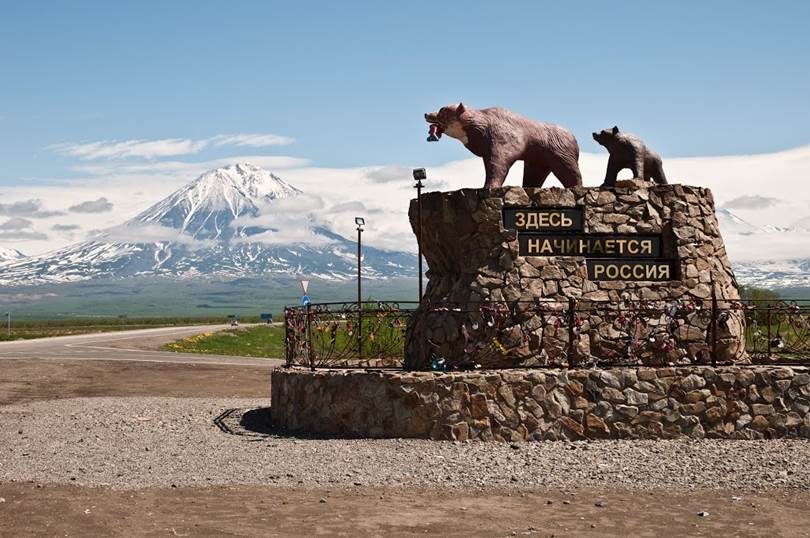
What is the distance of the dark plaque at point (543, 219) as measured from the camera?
1662cm

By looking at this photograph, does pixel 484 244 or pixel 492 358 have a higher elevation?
pixel 484 244

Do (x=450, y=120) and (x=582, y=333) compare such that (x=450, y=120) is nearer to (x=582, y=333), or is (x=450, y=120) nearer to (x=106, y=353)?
(x=582, y=333)

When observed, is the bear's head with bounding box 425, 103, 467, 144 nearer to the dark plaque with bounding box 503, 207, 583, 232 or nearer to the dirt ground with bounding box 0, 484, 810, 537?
the dark plaque with bounding box 503, 207, 583, 232

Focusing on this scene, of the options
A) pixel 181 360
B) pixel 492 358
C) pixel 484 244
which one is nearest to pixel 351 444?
pixel 492 358

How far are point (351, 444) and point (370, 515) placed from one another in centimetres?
413

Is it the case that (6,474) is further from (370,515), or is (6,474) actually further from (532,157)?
(532,157)

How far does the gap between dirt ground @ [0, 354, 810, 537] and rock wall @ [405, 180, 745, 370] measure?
4.43m

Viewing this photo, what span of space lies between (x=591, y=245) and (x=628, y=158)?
2.34 m

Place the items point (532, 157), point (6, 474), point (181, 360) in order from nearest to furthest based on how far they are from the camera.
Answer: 1. point (6, 474)
2. point (532, 157)
3. point (181, 360)

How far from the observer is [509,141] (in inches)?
699

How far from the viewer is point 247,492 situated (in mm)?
11977

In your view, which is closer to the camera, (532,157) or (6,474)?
(6,474)

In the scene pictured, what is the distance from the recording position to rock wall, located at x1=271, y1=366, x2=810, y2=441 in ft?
49.3

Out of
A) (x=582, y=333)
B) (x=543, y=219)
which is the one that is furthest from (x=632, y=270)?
(x=543, y=219)
